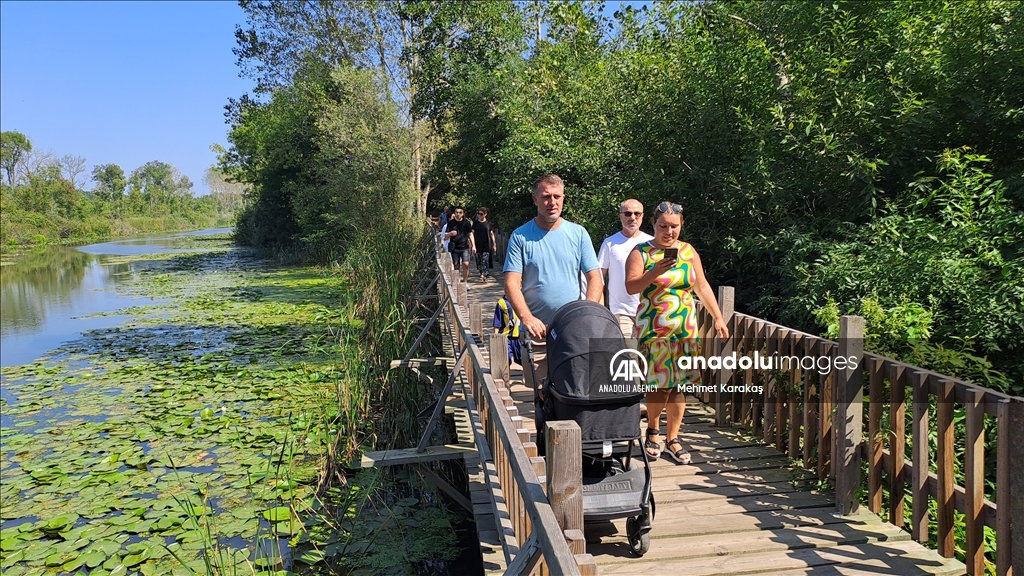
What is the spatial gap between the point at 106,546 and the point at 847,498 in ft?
16.6

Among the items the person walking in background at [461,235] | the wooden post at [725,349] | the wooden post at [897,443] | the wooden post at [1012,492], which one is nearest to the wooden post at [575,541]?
the wooden post at [1012,492]

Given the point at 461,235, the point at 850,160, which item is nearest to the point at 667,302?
the point at 850,160

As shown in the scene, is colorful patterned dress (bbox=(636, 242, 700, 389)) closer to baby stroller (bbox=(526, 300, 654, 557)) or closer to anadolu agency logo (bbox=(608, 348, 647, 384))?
anadolu agency logo (bbox=(608, 348, 647, 384))

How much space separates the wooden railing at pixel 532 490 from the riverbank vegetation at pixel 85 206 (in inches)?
2063

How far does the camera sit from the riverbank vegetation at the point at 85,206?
49906 millimetres

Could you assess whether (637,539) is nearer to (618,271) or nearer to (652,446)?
(652,446)

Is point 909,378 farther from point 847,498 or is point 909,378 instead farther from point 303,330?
point 303,330

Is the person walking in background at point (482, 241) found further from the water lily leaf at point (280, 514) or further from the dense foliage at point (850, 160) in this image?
the water lily leaf at point (280, 514)

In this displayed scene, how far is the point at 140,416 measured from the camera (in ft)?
26.8

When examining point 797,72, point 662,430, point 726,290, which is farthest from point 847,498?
point 797,72

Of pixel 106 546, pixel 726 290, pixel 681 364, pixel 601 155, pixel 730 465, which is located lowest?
pixel 106 546

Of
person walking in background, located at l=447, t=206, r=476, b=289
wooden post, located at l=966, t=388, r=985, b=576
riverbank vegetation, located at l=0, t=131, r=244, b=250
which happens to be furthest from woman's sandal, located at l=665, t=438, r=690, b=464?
riverbank vegetation, located at l=0, t=131, r=244, b=250

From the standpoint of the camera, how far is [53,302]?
2069 cm

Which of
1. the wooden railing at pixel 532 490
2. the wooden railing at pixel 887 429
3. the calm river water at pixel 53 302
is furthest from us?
the calm river water at pixel 53 302
